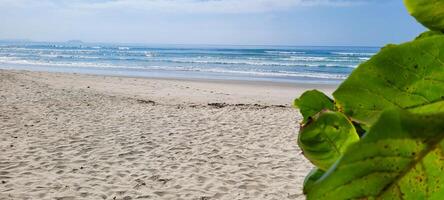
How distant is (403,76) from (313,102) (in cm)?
12

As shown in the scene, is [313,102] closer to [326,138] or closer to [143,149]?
[326,138]

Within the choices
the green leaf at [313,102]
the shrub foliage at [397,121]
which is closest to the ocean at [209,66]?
the green leaf at [313,102]

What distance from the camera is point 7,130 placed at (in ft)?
25.3

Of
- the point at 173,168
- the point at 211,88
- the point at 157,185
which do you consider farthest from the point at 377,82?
the point at 211,88

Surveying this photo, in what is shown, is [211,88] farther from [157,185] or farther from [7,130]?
[157,185]

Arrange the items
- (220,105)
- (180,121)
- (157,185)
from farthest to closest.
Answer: (220,105), (180,121), (157,185)

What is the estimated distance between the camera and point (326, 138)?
24cm

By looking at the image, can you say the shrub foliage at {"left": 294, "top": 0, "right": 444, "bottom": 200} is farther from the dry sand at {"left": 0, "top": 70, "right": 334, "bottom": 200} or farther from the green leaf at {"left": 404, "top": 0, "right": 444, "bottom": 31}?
the dry sand at {"left": 0, "top": 70, "right": 334, "bottom": 200}

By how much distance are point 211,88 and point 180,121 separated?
7.03m

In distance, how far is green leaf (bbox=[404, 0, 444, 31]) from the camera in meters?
0.18

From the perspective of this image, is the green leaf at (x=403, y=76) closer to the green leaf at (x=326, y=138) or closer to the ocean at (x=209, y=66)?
the green leaf at (x=326, y=138)

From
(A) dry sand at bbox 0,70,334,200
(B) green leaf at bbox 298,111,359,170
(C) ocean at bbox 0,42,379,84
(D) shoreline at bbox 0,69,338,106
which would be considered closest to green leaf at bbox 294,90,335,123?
(B) green leaf at bbox 298,111,359,170

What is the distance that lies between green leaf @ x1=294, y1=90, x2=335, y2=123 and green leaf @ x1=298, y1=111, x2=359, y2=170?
36 millimetres

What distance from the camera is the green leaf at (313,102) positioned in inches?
11.2
